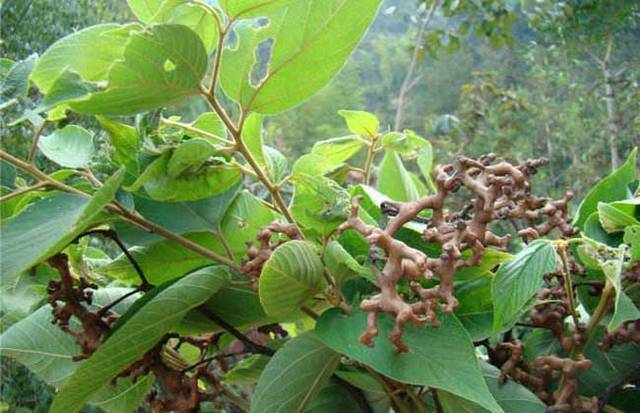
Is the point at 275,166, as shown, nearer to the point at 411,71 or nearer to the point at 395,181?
the point at 395,181

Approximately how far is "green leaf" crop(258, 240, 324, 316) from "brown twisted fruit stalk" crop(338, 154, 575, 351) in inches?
0.6

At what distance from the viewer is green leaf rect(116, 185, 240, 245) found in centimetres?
30

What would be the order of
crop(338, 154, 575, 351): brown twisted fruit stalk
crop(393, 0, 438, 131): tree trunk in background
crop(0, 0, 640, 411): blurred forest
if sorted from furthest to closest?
crop(0, 0, 640, 411): blurred forest, crop(393, 0, 438, 131): tree trunk in background, crop(338, 154, 575, 351): brown twisted fruit stalk

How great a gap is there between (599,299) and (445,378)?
93 mm

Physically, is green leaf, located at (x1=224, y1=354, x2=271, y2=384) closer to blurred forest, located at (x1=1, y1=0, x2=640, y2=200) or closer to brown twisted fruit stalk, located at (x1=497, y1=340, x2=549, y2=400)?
brown twisted fruit stalk, located at (x1=497, y1=340, x2=549, y2=400)

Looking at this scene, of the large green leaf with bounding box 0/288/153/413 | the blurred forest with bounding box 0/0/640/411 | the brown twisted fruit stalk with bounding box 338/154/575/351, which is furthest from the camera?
the blurred forest with bounding box 0/0/640/411

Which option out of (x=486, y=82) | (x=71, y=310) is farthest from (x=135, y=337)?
(x=486, y=82)

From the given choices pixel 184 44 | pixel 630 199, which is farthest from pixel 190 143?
Result: pixel 630 199

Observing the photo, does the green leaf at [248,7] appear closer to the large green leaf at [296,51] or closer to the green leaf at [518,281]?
the large green leaf at [296,51]

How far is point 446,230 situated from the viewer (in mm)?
250

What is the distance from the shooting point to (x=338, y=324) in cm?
26

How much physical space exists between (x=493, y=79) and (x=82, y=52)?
4.91 m

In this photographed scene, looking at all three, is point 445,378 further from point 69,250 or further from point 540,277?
point 69,250

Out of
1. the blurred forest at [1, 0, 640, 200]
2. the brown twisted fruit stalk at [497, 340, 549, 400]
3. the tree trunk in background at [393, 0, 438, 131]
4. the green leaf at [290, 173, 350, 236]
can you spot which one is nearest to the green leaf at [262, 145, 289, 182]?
the green leaf at [290, 173, 350, 236]
